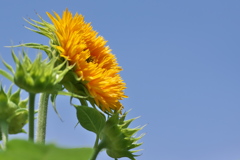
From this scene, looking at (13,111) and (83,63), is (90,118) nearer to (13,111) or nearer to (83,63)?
(83,63)

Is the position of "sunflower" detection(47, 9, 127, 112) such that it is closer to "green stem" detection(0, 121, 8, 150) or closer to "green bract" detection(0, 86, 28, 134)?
"green bract" detection(0, 86, 28, 134)

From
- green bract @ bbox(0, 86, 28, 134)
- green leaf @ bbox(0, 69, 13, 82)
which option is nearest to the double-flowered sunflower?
green bract @ bbox(0, 86, 28, 134)

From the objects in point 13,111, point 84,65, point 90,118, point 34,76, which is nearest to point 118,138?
point 90,118

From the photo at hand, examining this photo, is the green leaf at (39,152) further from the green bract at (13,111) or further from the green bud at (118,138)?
the green bud at (118,138)

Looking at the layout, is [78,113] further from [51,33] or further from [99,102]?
[51,33]

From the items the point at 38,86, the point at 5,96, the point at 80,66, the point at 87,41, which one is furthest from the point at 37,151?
the point at 87,41

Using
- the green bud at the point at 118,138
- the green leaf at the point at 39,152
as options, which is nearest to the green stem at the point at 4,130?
the green bud at the point at 118,138

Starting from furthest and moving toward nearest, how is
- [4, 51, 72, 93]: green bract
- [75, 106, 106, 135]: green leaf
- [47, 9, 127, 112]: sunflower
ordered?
[47, 9, 127, 112]: sunflower
[75, 106, 106, 135]: green leaf
[4, 51, 72, 93]: green bract
